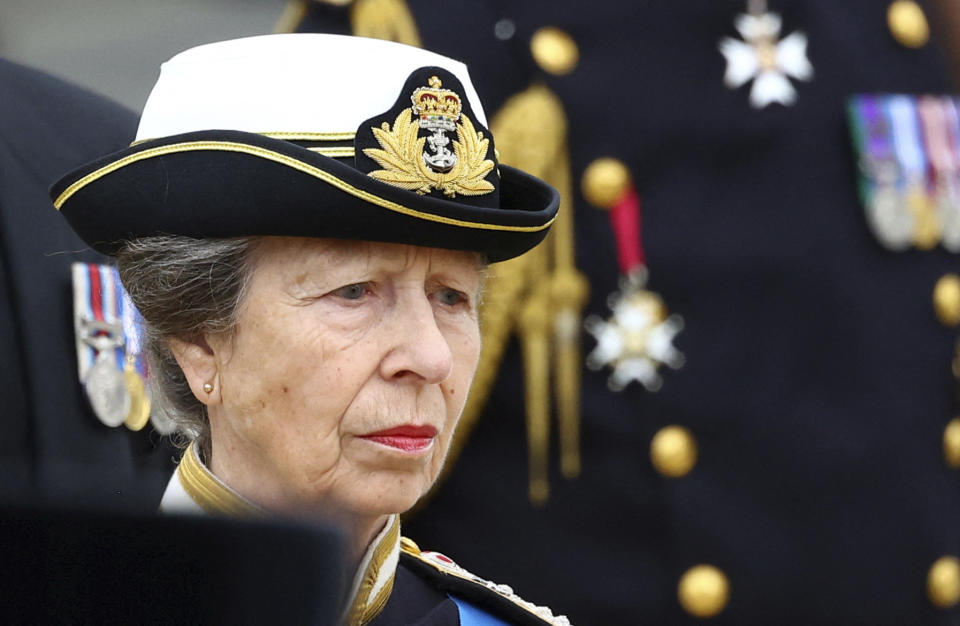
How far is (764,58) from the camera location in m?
2.77

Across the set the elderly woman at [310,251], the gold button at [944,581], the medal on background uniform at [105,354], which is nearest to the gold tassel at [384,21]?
the medal on background uniform at [105,354]

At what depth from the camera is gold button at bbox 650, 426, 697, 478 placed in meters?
2.71

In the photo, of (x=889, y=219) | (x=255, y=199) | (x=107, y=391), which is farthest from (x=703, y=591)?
(x=255, y=199)

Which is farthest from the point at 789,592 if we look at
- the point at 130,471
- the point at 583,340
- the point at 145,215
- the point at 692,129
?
the point at 145,215

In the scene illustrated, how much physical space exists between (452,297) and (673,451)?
1.03 m

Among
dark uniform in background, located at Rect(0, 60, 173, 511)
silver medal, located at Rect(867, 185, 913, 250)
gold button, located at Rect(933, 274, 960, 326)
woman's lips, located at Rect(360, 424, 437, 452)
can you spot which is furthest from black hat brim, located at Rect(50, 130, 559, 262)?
gold button, located at Rect(933, 274, 960, 326)

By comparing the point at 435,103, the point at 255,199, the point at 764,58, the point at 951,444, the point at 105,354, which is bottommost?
the point at 951,444

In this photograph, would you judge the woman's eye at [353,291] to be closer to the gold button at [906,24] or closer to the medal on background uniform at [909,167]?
the medal on background uniform at [909,167]

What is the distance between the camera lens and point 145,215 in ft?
5.63

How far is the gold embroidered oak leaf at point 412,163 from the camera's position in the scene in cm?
170

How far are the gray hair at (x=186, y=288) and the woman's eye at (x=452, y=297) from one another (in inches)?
9.8

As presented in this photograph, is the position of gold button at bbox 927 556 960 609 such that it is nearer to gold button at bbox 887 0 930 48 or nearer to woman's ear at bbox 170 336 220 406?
gold button at bbox 887 0 930 48

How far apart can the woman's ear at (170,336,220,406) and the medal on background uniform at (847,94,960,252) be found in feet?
5.02

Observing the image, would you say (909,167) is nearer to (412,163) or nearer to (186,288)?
(412,163)
